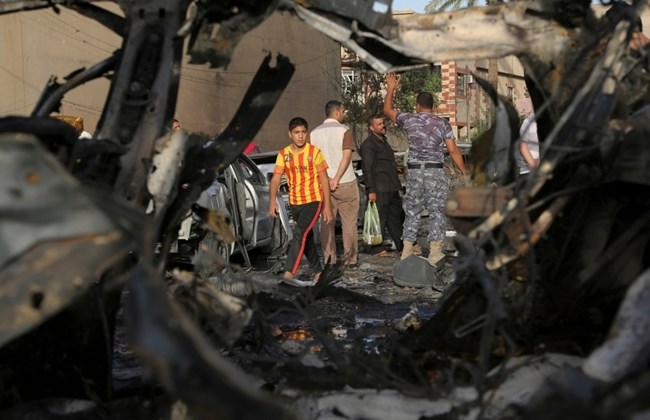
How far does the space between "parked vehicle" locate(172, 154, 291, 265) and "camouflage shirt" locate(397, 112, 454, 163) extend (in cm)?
207

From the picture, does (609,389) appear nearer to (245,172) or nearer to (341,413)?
(341,413)

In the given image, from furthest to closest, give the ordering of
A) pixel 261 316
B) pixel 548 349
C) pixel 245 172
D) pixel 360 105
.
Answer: pixel 360 105 < pixel 245 172 < pixel 261 316 < pixel 548 349

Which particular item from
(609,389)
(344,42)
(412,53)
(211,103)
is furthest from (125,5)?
(211,103)

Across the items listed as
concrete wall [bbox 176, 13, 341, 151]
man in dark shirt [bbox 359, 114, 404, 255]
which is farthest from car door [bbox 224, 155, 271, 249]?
concrete wall [bbox 176, 13, 341, 151]

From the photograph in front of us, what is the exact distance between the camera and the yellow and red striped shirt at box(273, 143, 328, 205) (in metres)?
10.6

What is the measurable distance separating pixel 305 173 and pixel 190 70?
21.6 metres

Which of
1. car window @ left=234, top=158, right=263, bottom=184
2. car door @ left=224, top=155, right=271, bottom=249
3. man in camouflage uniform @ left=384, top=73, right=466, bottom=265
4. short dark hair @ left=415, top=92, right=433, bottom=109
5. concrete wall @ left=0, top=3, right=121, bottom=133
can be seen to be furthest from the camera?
concrete wall @ left=0, top=3, right=121, bottom=133

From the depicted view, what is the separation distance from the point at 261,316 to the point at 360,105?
92.7 feet

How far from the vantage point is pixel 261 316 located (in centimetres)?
509

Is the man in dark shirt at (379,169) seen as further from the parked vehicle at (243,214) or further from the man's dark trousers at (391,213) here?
the parked vehicle at (243,214)

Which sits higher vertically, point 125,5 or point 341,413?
point 125,5

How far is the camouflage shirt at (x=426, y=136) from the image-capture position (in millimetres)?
11008

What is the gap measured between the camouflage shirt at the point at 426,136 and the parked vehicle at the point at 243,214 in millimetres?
2070

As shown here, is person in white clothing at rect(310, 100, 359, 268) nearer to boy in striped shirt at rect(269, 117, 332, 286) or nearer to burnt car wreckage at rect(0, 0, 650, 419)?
boy in striped shirt at rect(269, 117, 332, 286)
